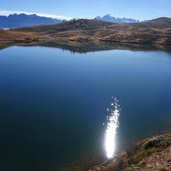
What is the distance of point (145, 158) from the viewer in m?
30.8

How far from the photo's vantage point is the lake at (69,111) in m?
35.8

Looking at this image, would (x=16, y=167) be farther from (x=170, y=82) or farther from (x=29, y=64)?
(x=29, y=64)

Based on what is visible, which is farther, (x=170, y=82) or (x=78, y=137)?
(x=170, y=82)

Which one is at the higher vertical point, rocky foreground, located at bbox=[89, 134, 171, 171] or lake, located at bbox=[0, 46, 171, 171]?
rocky foreground, located at bbox=[89, 134, 171, 171]

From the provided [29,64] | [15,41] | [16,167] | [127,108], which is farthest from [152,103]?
[15,41]

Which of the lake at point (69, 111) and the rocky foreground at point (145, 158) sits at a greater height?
the rocky foreground at point (145, 158)

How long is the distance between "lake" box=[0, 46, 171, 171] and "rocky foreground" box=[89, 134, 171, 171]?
2510mm

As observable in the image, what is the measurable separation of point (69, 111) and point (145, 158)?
2315 centimetres

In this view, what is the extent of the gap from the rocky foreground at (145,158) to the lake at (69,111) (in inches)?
98.8

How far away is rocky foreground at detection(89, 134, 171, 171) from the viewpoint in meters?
28.3

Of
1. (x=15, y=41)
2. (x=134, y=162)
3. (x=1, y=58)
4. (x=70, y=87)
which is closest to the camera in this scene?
(x=134, y=162)

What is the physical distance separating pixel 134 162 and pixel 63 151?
936 centimetres

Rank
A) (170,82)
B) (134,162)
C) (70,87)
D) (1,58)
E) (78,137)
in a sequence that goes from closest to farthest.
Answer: (134,162)
(78,137)
(70,87)
(170,82)
(1,58)

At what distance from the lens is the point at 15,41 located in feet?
589
